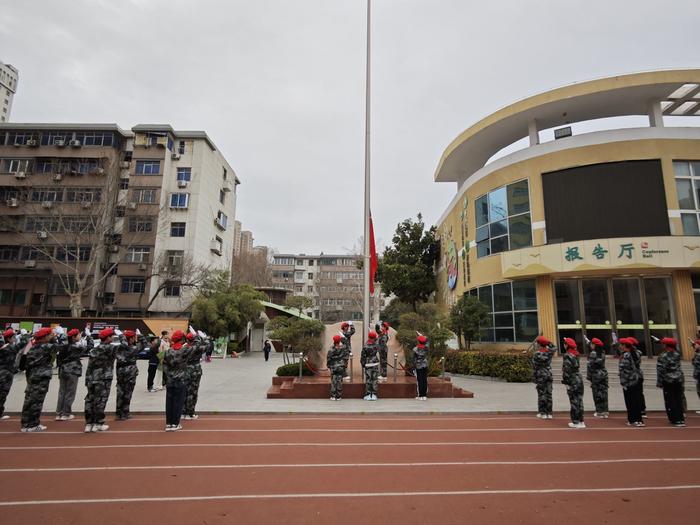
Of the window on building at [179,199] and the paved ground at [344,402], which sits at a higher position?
the window on building at [179,199]

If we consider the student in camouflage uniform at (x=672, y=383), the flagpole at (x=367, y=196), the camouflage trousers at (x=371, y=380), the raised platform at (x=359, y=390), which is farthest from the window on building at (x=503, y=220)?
the camouflage trousers at (x=371, y=380)

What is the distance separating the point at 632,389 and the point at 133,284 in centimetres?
3327

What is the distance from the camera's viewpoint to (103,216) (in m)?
30.3

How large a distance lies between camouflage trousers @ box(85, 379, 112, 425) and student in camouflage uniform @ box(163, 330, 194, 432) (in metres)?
1.15

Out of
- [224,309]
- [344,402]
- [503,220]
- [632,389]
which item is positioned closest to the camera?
[632,389]

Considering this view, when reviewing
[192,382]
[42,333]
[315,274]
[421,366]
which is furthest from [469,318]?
[315,274]

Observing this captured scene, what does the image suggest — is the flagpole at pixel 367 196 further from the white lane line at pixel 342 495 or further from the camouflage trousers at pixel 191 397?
the white lane line at pixel 342 495

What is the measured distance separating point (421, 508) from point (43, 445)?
20.9 feet

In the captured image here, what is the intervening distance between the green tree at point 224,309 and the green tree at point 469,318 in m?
16.0

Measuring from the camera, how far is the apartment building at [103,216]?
31.8m

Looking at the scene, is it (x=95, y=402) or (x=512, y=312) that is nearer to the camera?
→ (x=95, y=402)

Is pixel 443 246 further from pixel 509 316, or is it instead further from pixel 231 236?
pixel 231 236

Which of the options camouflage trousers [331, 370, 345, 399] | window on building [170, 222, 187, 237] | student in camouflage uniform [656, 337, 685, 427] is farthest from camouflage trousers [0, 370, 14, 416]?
window on building [170, 222, 187, 237]

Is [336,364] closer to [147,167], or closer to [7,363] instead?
[7,363]
